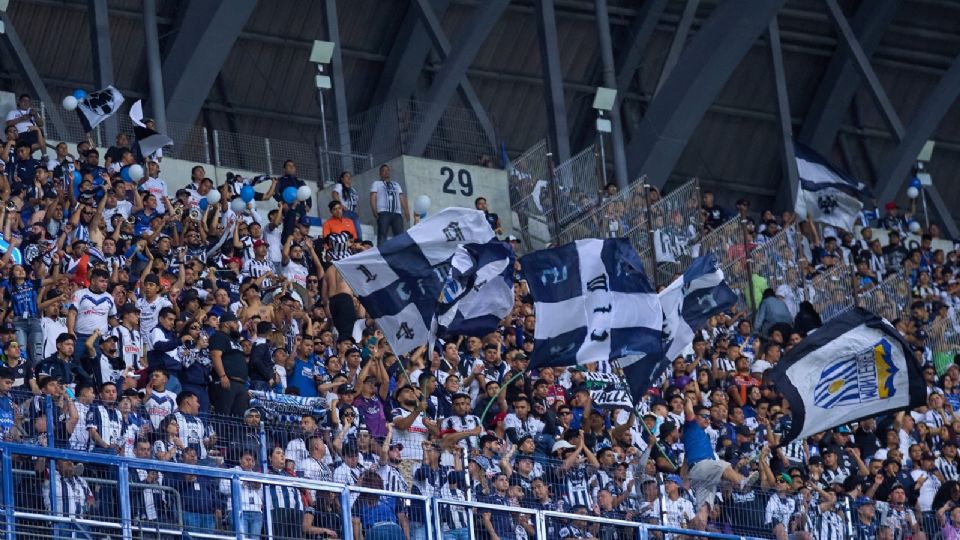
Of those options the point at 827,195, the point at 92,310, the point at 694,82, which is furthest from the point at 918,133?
the point at 92,310

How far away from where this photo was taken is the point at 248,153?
3266cm

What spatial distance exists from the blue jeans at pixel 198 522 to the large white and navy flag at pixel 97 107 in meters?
12.1

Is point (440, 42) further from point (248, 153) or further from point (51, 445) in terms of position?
point (51, 445)

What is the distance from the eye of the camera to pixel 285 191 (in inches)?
1123

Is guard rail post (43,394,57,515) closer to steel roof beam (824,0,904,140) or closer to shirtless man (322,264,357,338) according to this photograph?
shirtless man (322,264,357,338)

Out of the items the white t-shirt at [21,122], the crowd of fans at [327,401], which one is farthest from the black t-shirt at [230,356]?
the white t-shirt at [21,122]

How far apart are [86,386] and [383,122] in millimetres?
14708

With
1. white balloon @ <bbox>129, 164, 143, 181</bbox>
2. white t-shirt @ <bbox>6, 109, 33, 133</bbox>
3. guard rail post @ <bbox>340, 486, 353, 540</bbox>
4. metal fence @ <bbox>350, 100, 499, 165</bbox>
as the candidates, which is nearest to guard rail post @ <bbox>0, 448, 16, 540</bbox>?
guard rail post @ <bbox>340, 486, 353, 540</bbox>

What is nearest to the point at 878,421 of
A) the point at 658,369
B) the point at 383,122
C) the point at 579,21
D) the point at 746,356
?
the point at 746,356

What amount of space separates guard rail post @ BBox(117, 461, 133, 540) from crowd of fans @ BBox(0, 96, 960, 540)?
3.5 inches

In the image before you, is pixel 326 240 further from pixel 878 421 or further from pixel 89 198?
pixel 878 421

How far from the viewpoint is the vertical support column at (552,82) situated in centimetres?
3547

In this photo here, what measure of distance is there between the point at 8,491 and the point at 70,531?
0.56m

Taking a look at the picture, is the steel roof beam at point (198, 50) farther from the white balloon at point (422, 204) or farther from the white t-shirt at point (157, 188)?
the white t-shirt at point (157, 188)
